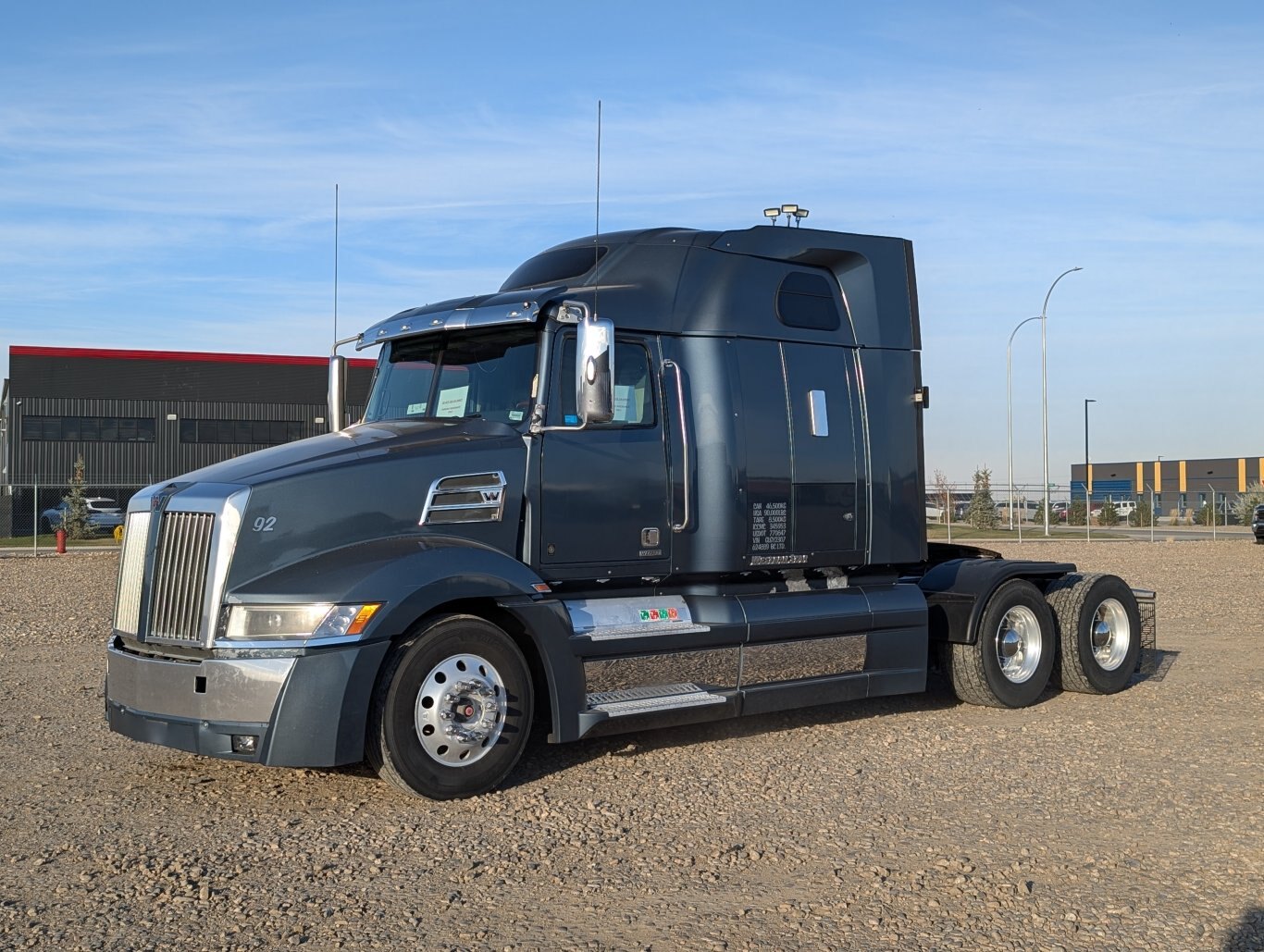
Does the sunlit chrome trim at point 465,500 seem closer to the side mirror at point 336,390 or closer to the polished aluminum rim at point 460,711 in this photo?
the polished aluminum rim at point 460,711

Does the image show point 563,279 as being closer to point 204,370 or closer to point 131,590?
point 131,590

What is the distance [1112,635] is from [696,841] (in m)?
5.78

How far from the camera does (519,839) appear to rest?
5.95m

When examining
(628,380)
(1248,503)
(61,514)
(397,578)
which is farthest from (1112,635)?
(1248,503)

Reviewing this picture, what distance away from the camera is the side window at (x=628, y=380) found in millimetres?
7609

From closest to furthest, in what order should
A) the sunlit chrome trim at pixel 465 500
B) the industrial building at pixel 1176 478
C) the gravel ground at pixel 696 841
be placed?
the gravel ground at pixel 696 841
the sunlit chrome trim at pixel 465 500
the industrial building at pixel 1176 478


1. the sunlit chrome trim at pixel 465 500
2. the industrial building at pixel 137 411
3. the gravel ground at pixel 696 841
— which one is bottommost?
the gravel ground at pixel 696 841

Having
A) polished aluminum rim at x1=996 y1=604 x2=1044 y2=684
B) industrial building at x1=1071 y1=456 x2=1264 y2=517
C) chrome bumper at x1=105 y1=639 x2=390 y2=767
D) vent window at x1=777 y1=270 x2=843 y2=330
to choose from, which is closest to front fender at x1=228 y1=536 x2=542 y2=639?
chrome bumper at x1=105 y1=639 x2=390 y2=767

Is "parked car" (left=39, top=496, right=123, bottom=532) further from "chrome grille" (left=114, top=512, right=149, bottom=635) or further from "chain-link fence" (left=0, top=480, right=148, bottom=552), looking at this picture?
"chrome grille" (left=114, top=512, right=149, bottom=635)

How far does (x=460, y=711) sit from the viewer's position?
6750 mm

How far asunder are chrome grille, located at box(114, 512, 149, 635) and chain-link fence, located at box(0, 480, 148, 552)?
3302cm

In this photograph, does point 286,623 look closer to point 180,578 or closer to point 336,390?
point 180,578

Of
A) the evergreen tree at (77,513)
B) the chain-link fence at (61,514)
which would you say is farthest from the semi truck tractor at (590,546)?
the evergreen tree at (77,513)

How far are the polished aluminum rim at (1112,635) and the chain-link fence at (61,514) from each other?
111 feet
